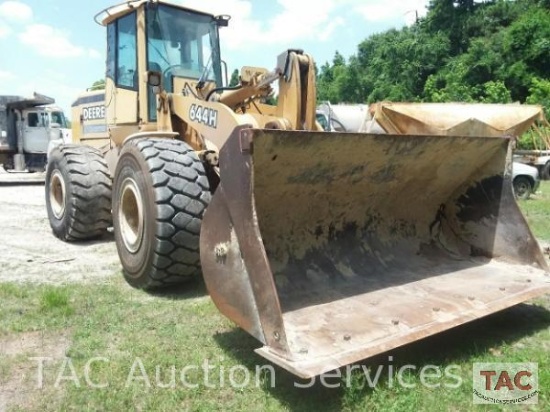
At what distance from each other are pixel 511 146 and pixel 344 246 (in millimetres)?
1531

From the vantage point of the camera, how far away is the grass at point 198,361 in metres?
2.79

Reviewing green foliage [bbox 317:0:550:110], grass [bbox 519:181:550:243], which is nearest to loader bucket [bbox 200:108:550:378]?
grass [bbox 519:181:550:243]

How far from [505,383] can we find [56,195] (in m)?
5.52

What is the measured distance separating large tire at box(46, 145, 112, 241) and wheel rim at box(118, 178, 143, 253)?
1.19m

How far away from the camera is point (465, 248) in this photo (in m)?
4.48

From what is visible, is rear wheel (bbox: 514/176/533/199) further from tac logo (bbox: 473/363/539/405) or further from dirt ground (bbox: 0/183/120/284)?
tac logo (bbox: 473/363/539/405)

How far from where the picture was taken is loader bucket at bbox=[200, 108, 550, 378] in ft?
9.78

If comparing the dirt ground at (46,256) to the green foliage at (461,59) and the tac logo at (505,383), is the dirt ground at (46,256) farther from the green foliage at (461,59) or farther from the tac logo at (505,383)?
the green foliage at (461,59)

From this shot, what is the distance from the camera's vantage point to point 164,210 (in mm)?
4059

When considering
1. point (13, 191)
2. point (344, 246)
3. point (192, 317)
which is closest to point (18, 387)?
point (192, 317)

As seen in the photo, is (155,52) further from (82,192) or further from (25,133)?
(25,133)

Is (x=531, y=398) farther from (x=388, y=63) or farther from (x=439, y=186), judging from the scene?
(x=388, y=63)

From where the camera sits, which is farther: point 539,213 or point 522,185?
point 522,185

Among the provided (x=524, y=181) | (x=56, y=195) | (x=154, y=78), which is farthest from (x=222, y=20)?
(x=524, y=181)
